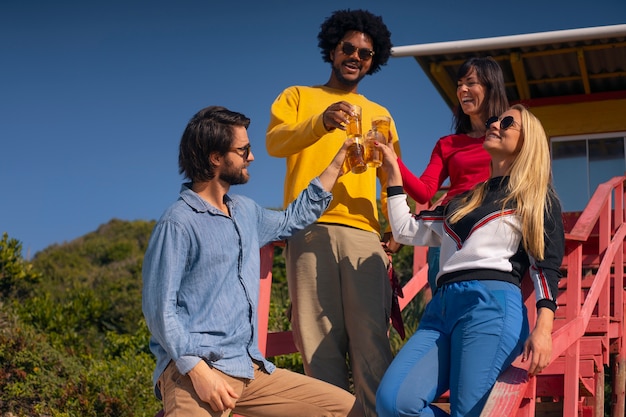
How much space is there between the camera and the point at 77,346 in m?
11.8

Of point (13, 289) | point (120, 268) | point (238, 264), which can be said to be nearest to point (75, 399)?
point (13, 289)

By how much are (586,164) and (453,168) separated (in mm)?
7002

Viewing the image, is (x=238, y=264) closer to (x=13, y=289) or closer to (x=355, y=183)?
(x=355, y=183)

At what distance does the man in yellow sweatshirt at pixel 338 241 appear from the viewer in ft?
13.8

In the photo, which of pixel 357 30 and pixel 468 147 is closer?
pixel 468 147

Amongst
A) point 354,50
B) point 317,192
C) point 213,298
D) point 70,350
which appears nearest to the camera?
point 213,298

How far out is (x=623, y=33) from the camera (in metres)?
8.96

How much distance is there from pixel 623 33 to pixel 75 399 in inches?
263

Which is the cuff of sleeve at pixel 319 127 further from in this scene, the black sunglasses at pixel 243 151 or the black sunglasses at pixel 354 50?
the black sunglasses at pixel 354 50

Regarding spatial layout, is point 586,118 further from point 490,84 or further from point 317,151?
point 317,151

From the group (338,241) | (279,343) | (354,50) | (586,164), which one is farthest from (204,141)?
(586,164)

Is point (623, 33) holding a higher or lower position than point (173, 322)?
higher

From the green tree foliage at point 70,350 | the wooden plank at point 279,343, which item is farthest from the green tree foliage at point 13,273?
the wooden plank at point 279,343

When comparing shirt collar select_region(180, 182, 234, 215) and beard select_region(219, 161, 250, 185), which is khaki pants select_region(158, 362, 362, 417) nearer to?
shirt collar select_region(180, 182, 234, 215)
